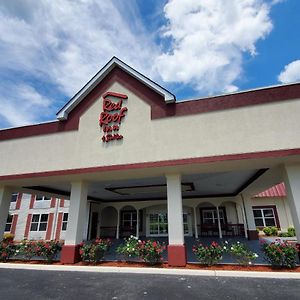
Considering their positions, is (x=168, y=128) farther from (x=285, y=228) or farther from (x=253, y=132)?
(x=285, y=228)

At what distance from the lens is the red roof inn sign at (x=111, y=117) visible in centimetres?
1079

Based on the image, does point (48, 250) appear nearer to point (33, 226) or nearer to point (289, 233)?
point (33, 226)

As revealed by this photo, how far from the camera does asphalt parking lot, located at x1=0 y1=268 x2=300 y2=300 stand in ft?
20.1

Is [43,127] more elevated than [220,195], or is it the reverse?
[43,127]

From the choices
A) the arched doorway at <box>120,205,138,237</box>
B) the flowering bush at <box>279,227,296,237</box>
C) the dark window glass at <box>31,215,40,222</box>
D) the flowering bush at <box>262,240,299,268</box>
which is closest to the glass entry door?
the arched doorway at <box>120,205,138,237</box>

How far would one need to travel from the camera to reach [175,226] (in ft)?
31.5

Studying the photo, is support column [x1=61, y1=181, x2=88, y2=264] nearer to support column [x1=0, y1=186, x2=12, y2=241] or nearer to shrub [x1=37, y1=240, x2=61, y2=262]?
shrub [x1=37, y1=240, x2=61, y2=262]

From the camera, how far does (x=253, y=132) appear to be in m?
8.98

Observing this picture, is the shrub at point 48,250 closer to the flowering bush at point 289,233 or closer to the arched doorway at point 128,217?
the arched doorway at point 128,217

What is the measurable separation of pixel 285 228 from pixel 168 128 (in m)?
21.0

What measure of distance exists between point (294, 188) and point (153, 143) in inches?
241

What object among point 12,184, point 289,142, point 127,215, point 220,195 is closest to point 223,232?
point 220,195

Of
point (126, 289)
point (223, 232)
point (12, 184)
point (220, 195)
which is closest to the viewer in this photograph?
point (126, 289)

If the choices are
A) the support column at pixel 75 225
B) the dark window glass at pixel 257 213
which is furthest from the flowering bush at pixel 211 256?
the dark window glass at pixel 257 213
